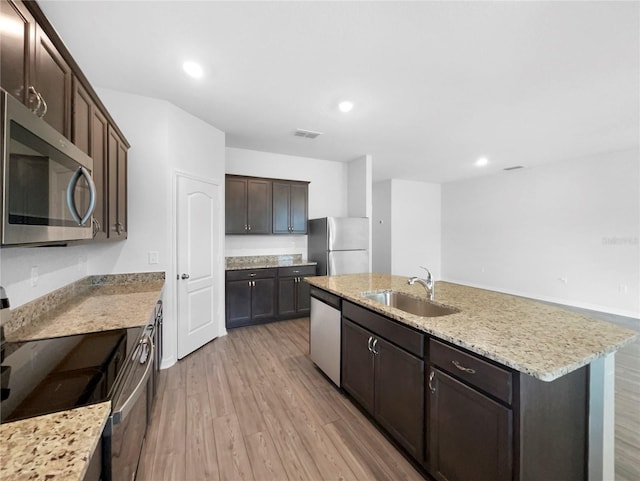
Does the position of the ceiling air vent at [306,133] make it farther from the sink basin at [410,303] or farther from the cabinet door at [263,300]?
the sink basin at [410,303]

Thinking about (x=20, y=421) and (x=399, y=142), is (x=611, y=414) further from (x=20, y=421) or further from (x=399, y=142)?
(x=399, y=142)

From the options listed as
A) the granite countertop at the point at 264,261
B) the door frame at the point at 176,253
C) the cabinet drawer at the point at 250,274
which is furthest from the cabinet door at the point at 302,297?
the door frame at the point at 176,253

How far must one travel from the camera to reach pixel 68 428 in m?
0.74

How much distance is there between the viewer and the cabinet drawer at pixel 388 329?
154 cm

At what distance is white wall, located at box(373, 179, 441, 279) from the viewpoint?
7.18m

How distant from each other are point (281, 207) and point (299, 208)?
0.34m

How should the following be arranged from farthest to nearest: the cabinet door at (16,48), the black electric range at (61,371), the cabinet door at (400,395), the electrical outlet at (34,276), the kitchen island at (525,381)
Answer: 1. the electrical outlet at (34,276)
2. the cabinet door at (400,395)
3. the kitchen island at (525,381)
4. the cabinet door at (16,48)
5. the black electric range at (61,371)

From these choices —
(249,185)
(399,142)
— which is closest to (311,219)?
(249,185)

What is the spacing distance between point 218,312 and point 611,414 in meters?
3.64

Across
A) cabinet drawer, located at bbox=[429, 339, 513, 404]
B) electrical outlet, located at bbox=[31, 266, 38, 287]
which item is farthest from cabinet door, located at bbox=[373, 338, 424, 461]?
electrical outlet, located at bbox=[31, 266, 38, 287]

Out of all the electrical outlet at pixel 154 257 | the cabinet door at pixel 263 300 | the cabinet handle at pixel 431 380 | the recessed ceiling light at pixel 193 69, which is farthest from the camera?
the cabinet door at pixel 263 300

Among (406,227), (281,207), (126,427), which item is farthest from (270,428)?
(406,227)

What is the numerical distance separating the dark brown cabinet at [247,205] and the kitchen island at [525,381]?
3.14m

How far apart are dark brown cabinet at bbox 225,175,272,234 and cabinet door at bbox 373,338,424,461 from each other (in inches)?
121
